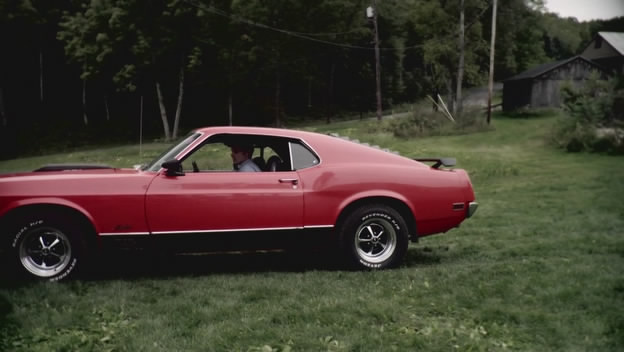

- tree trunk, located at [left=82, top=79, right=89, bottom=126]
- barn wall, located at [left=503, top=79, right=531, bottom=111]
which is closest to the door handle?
barn wall, located at [left=503, top=79, right=531, bottom=111]

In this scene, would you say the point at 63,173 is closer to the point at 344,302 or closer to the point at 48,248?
the point at 48,248

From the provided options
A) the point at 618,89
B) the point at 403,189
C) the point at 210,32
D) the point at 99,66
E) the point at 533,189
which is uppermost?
the point at 210,32

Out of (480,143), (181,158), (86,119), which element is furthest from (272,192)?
(86,119)

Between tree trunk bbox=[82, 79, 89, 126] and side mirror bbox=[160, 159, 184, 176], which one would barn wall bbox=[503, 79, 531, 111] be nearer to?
tree trunk bbox=[82, 79, 89, 126]

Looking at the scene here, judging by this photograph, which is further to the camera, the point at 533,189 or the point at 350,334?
the point at 533,189

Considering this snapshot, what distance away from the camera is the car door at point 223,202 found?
18.3ft

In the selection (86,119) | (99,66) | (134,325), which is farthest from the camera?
(86,119)

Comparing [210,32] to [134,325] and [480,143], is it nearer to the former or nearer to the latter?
[480,143]

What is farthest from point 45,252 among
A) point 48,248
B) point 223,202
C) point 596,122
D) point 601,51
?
point 601,51

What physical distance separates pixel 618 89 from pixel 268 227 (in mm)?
19917

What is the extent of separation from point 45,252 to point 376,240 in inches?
131

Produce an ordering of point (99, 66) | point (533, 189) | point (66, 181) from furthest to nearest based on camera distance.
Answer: point (99, 66) < point (533, 189) < point (66, 181)

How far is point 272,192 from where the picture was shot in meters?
5.80

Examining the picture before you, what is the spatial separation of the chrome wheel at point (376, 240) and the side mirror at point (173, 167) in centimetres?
197
